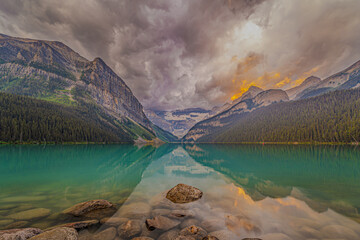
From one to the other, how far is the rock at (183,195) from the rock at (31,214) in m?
11.2

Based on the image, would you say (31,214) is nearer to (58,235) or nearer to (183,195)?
(58,235)

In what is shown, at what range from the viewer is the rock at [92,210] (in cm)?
1273

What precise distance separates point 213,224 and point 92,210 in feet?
33.7

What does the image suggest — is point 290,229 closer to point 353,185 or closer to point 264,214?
point 264,214

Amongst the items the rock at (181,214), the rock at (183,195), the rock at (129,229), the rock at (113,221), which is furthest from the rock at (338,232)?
the rock at (113,221)

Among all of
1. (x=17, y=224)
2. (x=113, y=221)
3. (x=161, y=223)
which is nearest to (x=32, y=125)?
(x=17, y=224)

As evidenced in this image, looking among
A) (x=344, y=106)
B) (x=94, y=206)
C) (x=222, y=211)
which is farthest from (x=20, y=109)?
(x=344, y=106)

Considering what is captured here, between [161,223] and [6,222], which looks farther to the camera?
[161,223]

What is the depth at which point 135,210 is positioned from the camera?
14180 millimetres

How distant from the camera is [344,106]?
19012 cm

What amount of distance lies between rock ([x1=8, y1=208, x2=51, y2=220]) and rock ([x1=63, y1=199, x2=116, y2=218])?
4.73 feet

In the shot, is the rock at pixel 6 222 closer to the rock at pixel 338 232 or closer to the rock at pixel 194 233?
the rock at pixel 194 233

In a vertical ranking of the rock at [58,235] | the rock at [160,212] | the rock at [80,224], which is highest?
the rock at [58,235]

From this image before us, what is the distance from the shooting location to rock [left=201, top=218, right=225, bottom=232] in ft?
36.6
